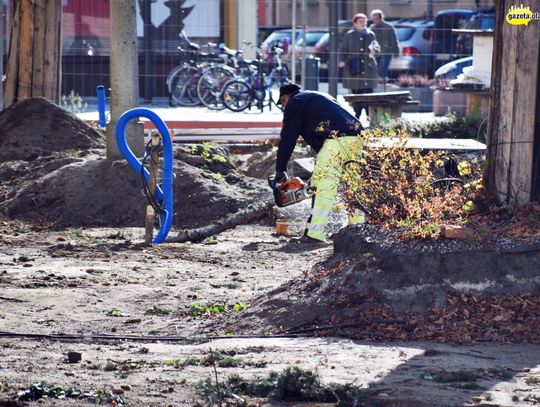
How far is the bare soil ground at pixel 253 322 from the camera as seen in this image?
6.21 m

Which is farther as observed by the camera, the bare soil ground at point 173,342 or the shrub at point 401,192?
the shrub at point 401,192

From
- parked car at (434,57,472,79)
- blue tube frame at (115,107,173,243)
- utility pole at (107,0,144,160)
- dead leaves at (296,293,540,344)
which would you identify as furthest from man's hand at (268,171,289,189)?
parked car at (434,57,472,79)

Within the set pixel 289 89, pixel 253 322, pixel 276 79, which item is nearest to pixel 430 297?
pixel 253 322

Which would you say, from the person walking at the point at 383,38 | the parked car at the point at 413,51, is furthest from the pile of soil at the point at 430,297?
the parked car at the point at 413,51

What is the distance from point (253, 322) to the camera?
8.06 m

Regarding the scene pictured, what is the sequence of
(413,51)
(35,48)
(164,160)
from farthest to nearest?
1. (413,51)
2. (35,48)
3. (164,160)

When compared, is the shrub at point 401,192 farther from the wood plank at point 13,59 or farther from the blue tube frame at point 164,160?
the wood plank at point 13,59

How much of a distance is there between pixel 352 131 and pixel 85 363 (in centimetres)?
505

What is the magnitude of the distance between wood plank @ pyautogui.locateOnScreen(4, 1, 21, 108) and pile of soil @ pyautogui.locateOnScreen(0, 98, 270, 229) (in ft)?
5.16

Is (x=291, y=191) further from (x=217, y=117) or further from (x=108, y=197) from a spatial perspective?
(x=217, y=117)

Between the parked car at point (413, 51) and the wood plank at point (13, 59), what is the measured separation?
381 inches

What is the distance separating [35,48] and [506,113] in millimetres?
8874

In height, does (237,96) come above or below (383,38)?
below

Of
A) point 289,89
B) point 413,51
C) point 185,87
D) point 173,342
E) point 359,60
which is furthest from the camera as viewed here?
point 413,51
